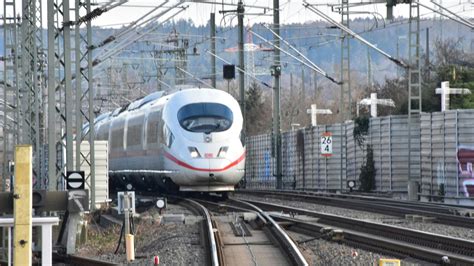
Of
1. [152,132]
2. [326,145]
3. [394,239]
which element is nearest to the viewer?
[394,239]

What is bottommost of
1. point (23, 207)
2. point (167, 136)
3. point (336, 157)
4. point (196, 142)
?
point (336, 157)

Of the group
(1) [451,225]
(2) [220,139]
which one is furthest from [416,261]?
(2) [220,139]

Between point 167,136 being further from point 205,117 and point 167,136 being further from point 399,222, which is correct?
point 399,222

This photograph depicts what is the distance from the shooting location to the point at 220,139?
32312 millimetres

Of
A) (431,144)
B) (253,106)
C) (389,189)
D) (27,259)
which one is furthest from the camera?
(253,106)

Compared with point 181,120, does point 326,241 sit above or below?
below

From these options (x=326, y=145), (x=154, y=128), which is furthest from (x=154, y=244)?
(x=326, y=145)

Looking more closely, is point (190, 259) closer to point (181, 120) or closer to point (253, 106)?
point (181, 120)

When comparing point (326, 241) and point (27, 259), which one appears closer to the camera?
point (27, 259)

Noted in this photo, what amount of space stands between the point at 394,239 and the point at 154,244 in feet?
13.3

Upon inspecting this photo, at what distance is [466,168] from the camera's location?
33.3 metres

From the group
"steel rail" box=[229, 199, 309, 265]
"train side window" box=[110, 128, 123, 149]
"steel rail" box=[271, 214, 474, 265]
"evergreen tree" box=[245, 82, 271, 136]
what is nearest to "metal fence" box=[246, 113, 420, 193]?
"train side window" box=[110, 128, 123, 149]

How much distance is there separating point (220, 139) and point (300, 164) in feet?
61.0

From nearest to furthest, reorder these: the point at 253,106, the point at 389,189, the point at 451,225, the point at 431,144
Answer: the point at 451,225 < the point at 431,144 < the point at 389,189 < the point at 253,106
